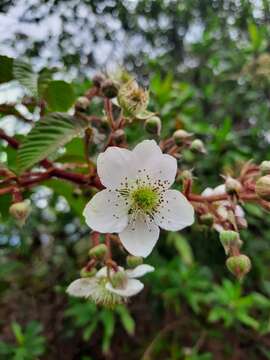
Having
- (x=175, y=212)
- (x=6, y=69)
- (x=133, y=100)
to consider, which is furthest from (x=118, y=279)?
(x=6, y=69)

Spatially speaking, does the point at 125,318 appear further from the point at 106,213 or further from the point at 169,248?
the point at 106,213

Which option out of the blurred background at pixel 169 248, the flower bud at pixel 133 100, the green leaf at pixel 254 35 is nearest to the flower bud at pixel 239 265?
the flower bud at pixel 133 100

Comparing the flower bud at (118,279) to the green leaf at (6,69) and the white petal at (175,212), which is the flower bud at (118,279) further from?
the green leaf at (6,69)

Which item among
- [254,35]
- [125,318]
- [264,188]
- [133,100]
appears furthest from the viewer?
[254,35]

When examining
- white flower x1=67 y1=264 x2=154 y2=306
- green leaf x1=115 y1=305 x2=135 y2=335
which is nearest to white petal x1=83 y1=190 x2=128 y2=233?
white flower x1=67 y1=264 x2=154 y2=306

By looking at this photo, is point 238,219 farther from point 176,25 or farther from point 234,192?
point 176,25

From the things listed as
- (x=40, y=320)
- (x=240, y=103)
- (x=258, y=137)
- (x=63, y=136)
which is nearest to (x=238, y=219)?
(x=63, y=136)
